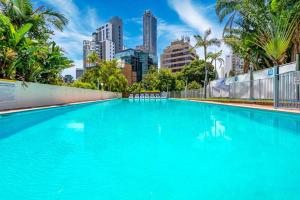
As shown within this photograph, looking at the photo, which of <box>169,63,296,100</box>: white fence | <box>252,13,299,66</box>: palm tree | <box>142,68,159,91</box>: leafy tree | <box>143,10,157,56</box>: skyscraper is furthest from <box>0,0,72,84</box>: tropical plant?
<box>143,10,157,56</box>: skyscraper

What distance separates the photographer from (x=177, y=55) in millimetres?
97938

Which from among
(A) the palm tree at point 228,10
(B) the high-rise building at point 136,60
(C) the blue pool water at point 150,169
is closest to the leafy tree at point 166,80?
(A) the palm tree at point 228,10

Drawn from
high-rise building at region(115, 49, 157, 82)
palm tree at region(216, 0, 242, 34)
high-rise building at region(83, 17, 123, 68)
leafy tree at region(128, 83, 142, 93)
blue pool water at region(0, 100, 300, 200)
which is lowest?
blue pool water at region(0, 100, 300, 200)

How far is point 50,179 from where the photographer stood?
2471 millimetres

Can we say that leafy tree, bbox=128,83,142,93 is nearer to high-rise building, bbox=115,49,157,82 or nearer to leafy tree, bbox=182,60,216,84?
leafy tree, bbox=182,60,216,84

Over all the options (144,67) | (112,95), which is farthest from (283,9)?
(144,67)

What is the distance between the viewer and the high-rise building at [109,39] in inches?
4402

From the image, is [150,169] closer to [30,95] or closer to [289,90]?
[289,90]

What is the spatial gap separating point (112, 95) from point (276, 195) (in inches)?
1839

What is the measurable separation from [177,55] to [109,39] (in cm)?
5005

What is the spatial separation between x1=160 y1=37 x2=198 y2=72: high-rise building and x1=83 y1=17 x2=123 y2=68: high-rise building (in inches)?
1146

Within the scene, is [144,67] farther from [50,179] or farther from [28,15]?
→ [50,179]

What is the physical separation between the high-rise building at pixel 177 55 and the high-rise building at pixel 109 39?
29116 mm

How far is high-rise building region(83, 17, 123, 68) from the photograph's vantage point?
11180 cm
